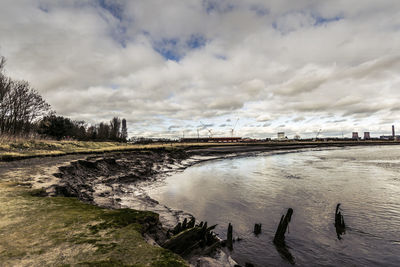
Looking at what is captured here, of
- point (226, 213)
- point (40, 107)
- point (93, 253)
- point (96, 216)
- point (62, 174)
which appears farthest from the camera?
point (40, 107)

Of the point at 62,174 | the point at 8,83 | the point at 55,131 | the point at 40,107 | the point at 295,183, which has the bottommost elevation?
the point at 295,183

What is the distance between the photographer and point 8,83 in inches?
1362

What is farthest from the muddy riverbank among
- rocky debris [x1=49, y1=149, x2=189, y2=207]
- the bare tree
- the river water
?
the bare tree

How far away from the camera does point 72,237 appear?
15.0ft

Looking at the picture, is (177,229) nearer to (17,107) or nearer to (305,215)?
(305,215)

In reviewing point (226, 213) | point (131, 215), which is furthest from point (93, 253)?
point (226, 213)

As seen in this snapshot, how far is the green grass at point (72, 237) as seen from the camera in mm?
3719

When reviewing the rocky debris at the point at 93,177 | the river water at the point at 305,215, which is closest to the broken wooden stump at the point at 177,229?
the river water at the point at 305,215

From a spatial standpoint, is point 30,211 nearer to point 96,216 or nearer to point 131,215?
point 96,216

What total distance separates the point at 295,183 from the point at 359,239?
11.6 meters

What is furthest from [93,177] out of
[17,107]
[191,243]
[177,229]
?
[17,107]

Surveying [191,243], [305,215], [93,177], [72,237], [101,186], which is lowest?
[305,215]

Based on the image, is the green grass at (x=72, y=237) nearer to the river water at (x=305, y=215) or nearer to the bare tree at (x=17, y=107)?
the river water at (x=305, y=215)

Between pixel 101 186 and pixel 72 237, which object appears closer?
pixel 72 237
